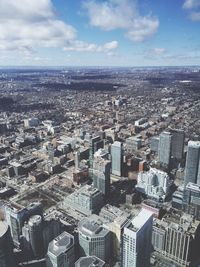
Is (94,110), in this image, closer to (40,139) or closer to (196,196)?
(40,139)

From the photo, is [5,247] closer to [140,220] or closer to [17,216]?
[17,216]

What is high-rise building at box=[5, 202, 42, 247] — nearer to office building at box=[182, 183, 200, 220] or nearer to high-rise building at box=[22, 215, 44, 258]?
high-rise building at box=[22, 215, 44, 258]

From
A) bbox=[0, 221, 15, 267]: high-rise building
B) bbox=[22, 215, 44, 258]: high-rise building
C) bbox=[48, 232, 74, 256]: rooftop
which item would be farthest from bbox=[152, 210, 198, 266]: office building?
bbox=[0, 221, 15, 267]: high-rise building

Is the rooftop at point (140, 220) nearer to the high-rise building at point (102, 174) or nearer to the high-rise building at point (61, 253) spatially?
the high-rise building at point (61, 253)

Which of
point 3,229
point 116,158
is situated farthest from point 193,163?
point 3,229

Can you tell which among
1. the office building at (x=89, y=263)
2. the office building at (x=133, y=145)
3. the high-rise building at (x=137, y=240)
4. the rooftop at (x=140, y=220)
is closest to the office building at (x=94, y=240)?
the office building at (x=89, y=263)

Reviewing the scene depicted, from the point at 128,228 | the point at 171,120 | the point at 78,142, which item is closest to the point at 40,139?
the point at 78,142
